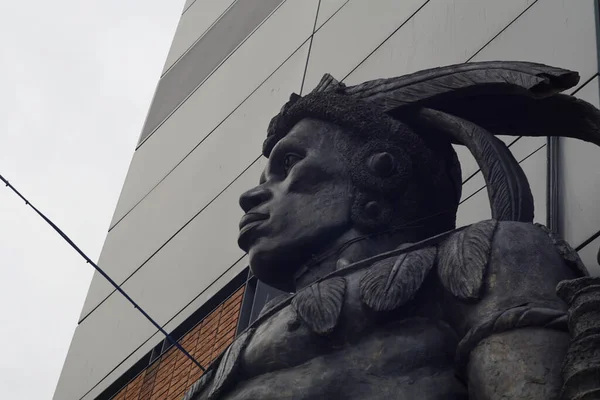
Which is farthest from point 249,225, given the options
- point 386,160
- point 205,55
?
point 205,55

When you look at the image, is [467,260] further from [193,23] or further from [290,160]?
[193,23]

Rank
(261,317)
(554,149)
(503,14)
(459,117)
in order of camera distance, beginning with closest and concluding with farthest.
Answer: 1. (261,317)
2. (459,117)
3. (554,149)
4. (503,14)

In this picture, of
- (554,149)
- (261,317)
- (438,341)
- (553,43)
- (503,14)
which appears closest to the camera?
(438,341)

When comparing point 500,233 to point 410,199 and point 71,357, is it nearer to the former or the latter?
point 410,199

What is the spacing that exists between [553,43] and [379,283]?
2.29m

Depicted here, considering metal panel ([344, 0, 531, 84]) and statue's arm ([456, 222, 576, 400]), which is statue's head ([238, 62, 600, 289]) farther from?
metal panel ([344, 0, 531, 84])

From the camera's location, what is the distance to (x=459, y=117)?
4234 millimetres

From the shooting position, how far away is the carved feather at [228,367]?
150 inches

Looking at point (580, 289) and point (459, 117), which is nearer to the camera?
point (580, 289)

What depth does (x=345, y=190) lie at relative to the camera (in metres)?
4.27

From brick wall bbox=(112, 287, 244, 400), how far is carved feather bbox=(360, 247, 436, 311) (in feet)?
10.6

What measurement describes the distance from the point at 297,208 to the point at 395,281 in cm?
67

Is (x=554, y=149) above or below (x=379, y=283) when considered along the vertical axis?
below

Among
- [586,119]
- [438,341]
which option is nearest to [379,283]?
[438,341]
